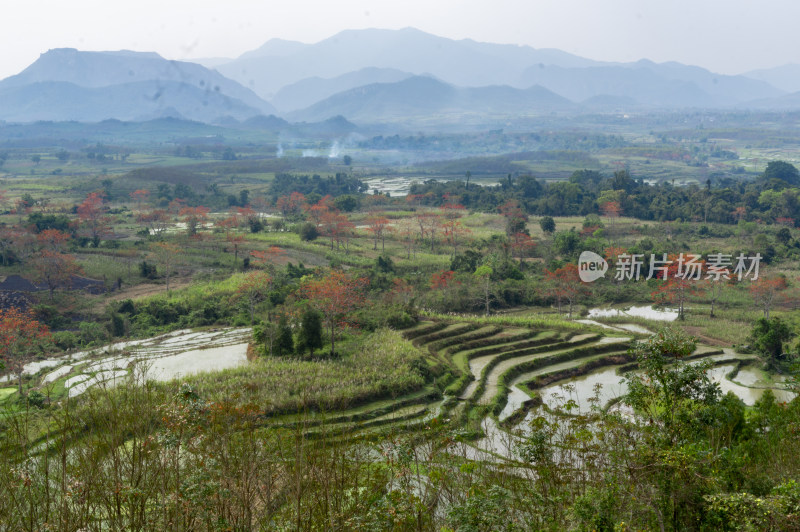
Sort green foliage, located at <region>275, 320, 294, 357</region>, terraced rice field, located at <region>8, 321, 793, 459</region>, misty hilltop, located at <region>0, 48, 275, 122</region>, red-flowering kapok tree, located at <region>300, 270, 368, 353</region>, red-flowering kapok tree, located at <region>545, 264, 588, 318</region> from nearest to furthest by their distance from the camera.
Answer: terraced rice field, located at <region>8, 321, 793, 459</region> < green foliage, located at <region>275, 320, 294, 357</region> < red-flowering kapok tree, located at <region>300, 270, 368, 353</region> < red-flowering kapok tree, located at <region>545, 264, 588, 318</region> < misty hilltop, located at <region>0, 48, 275, 122</region>

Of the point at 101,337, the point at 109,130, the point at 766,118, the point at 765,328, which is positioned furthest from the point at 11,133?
the point at 766,118

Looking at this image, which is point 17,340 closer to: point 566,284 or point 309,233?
point 566,284

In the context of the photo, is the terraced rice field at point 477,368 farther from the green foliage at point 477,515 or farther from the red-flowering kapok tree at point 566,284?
the green foliage at point 477,515

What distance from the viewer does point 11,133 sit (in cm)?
12319

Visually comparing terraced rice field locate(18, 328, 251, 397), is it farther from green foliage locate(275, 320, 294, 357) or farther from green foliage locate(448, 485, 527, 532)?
green foliage locate(448, 485, 527, 532)

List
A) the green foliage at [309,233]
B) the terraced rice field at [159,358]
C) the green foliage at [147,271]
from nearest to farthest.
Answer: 1. the terraced rice field at [159,358]
2. the green foliage at [147,271]
3. the green foliage at [309,233]

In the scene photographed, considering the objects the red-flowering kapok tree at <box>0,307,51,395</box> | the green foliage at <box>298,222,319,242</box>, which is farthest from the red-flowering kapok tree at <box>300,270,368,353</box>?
the green foliage at <box>298,222,319,242</box>

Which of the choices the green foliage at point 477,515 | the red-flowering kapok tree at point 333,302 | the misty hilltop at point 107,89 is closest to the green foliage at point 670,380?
the green foliage at point 477,515

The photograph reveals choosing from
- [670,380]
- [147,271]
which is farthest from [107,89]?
[670,380]

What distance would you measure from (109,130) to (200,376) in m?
135

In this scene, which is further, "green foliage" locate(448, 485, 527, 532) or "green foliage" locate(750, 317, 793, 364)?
"green foliage" locate(750, 317, 793, 364)

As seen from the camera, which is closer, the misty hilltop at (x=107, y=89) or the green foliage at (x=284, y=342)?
the green foliage at (x=284, y=342)

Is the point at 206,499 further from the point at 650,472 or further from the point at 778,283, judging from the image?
the point at 778,283

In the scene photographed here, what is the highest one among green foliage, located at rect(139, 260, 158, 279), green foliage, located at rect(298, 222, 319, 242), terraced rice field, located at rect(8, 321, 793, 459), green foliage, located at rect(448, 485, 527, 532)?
green foliage, located at rect(448, 485, 527, 532)
